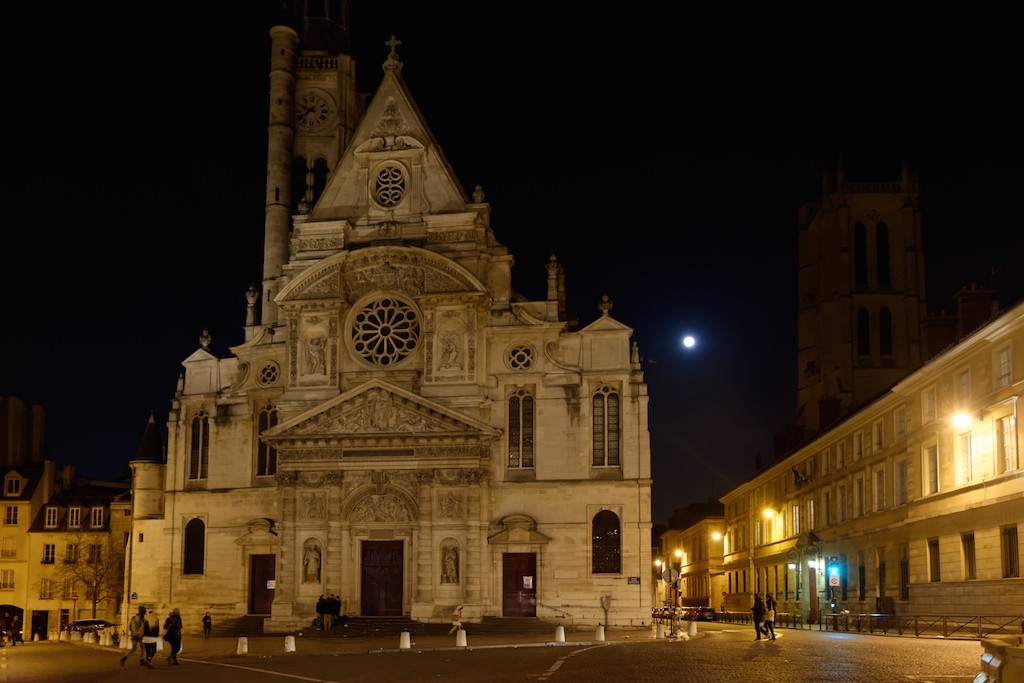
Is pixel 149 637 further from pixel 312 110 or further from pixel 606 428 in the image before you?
pixel 312 110

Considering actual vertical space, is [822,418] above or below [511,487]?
above

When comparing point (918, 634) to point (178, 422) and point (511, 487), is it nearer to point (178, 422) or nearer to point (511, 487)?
point (511, 487)

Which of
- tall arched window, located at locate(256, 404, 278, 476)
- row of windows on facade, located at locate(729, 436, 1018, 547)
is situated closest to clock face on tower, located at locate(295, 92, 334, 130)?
tall arched window, located at locate(256, 404, 278, 476)

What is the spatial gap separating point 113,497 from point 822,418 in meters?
45.4

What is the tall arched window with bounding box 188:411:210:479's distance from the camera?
55000 millimetres

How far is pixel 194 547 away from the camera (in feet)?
178

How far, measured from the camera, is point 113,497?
81.1 meters

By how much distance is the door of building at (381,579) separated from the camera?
50406 mm

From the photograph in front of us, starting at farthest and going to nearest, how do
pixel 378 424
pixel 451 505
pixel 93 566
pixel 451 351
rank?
1. pixel 93 566
2. pixel 451 351
3. pixel 378 424
4. pixel 451 505

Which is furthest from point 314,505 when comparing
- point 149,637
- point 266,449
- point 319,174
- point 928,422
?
point 928,422

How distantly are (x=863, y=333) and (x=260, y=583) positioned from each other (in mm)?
51954

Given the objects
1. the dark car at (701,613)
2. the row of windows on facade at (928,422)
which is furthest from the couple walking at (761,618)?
the dark car at (701,613)

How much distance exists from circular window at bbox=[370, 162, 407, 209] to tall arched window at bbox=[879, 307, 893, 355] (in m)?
46.0

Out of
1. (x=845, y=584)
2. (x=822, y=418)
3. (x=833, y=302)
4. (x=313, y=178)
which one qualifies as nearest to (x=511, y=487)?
(x=845, y=584)
